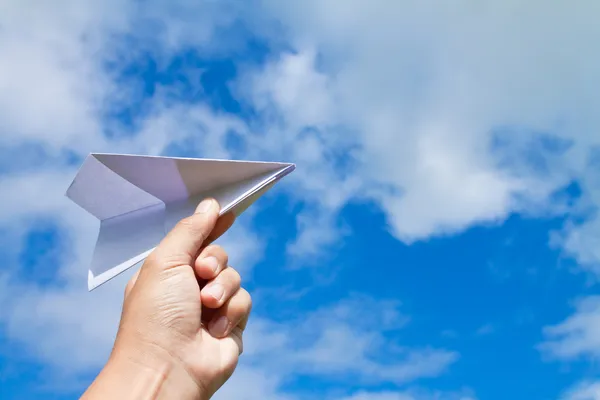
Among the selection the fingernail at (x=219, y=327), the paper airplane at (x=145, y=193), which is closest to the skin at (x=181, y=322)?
the fingernail at (x=219, y=327)

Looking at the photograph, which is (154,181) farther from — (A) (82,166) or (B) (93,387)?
(B) (93,387)

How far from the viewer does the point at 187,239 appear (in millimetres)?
5805

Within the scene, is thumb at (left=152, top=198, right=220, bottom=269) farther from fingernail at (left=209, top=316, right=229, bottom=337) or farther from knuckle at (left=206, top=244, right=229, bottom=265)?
fingernail at (left=209, top=316, right=229, bottom=337)

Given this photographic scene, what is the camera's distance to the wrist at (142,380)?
463 centimetres

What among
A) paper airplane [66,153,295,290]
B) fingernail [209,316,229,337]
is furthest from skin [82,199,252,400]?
paper airplane [66,153,295,290]

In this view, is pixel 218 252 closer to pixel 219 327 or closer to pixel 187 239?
pixel 187 239

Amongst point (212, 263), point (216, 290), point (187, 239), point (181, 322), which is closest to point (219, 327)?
point (216, 290)

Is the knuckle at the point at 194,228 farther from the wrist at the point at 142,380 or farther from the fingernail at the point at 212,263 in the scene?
the wrist at the point at 142,380

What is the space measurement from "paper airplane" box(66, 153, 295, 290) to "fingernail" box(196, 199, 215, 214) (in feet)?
0.48

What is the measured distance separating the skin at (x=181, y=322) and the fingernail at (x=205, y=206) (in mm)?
11

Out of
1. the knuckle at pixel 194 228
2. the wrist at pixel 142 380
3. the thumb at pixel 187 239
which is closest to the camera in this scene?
the wrist at pixel 142 380

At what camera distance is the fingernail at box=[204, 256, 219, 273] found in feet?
18.9

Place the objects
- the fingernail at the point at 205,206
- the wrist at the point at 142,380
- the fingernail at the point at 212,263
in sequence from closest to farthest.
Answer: the wrist at the point at 142,380 → the fingernail at the point at 212,263 → the fingernail at the point at 205,206

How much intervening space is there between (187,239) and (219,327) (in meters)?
0.94
